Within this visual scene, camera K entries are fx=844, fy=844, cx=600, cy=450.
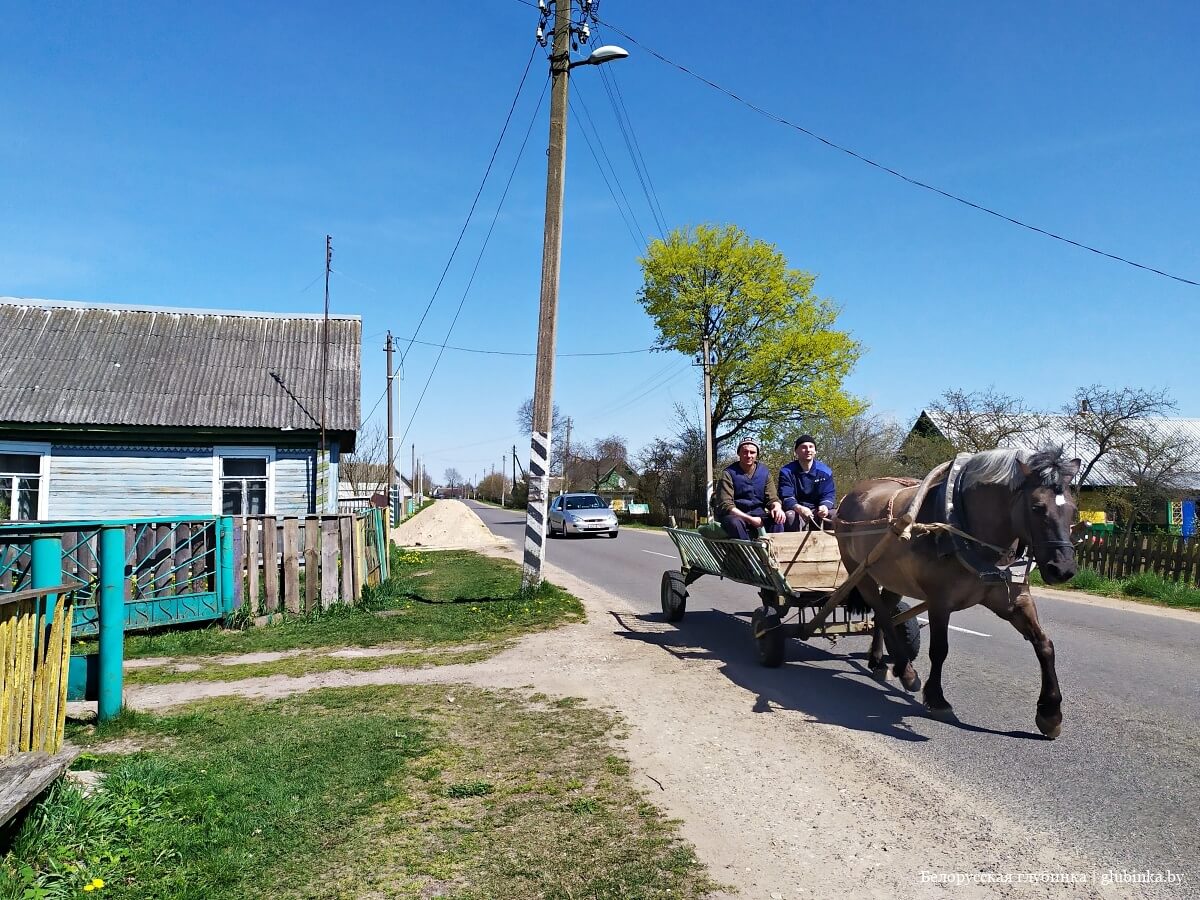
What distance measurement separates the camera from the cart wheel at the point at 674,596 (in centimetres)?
1052

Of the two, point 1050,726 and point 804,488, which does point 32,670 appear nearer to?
point 1050,726

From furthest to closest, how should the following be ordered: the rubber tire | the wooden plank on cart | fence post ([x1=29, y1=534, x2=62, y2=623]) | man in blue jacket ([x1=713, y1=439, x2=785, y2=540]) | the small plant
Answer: man in blue jacket ([x1=713, y1=439, x2=785, y2=540]) → the wooden plank on cart → the rubber tire → fence post ([x1=29, y1=534, x2=62, y2=623]) → the small plant

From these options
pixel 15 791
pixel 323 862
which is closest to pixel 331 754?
pixel 323 862

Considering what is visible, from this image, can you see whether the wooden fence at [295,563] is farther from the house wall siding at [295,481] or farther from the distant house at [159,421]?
the distant house at [159,421]

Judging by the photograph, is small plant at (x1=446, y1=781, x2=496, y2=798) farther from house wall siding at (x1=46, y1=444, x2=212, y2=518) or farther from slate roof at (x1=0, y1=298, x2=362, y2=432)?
house wall siding at (x1=46, y1=444, x2=212, y2=518)

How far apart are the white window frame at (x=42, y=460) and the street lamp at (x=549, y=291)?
1202cm

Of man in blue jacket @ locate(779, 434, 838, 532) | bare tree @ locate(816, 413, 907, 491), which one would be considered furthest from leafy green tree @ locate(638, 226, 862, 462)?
man in blue jacket @ locate(779, 434, 838, 532)

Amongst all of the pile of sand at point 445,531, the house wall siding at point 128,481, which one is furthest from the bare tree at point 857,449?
the house wall siding at point 128,481

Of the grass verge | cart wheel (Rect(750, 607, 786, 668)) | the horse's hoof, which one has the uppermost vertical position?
cart wheel (Rect(750, 607, 786, 668))

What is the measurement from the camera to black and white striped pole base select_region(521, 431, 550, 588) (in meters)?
12.5

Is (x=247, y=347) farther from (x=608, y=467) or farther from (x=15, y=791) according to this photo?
(x=608, y=467)

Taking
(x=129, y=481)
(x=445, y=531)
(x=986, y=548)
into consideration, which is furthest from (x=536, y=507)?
(x=445, y=531)

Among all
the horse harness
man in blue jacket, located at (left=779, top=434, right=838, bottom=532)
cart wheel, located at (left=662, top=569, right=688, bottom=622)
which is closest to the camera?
the horse harness

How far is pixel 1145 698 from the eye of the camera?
6.69m
